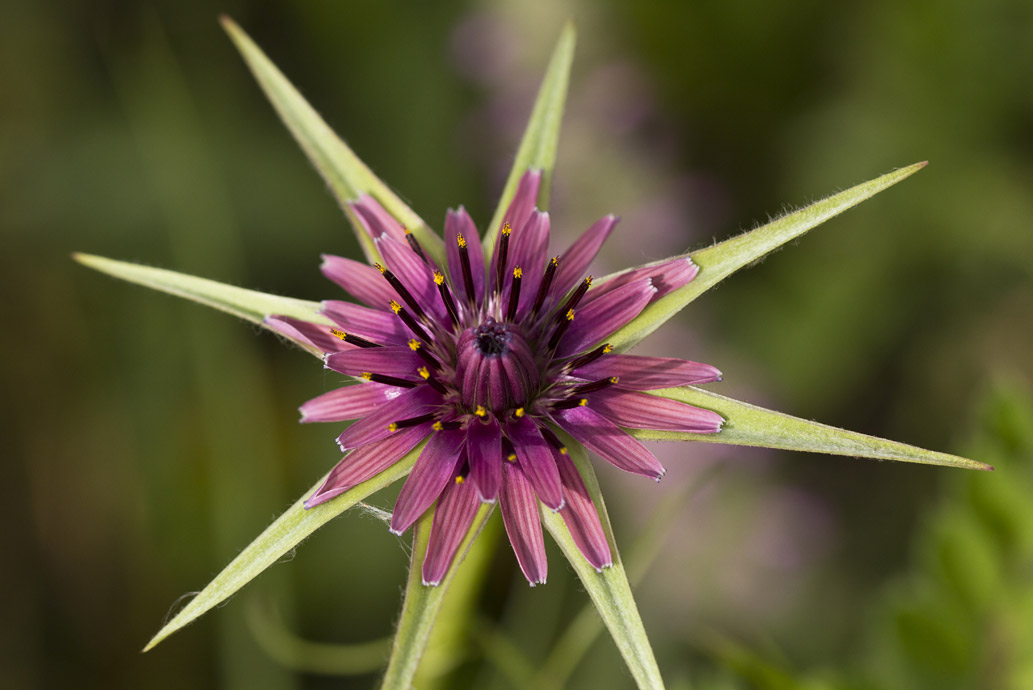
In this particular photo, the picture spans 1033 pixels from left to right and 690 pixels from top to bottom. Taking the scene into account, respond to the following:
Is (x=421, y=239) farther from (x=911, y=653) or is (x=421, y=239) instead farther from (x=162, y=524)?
(x=162, y=524)

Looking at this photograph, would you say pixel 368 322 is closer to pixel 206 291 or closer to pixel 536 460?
pixel 206 291

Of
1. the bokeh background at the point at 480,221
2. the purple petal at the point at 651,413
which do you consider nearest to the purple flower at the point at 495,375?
the purple petal at the point at 651,413

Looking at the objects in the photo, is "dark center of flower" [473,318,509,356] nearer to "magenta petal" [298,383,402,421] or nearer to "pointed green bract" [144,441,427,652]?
"magenta petal" [298,383,402,421]

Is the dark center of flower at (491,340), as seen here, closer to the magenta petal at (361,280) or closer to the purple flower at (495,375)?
the purple flower at (495,375)

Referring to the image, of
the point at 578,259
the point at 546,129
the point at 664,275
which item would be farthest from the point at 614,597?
the point at 546,129

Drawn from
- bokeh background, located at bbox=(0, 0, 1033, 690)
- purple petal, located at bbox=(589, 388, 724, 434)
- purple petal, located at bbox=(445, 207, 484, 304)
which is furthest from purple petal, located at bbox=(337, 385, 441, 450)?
bokeh background, located at bbox=(0, 0, 1033, 690)

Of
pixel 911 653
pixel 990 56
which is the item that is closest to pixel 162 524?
pixel 911 653

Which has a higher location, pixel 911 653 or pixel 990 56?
pixel 990 56
